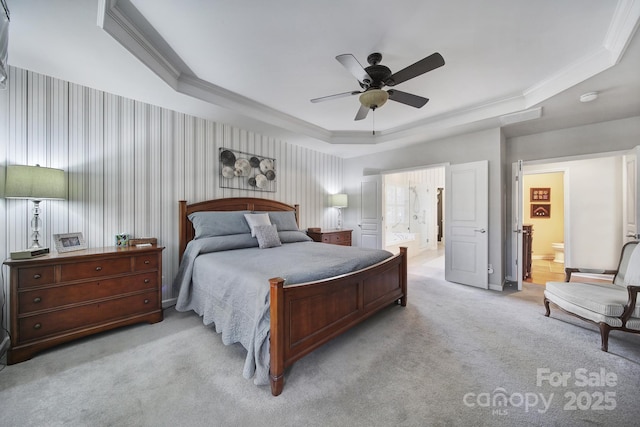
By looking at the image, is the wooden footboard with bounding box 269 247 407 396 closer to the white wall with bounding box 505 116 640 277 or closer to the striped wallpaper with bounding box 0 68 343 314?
the striped wallpaper with bounding box 0 68 343 314

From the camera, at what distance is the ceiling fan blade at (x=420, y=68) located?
1.83 metres

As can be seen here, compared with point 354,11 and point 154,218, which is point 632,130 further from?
point 154,218

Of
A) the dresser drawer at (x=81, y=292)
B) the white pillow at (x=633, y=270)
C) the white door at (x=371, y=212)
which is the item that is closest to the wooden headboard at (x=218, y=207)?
the dresser drawer at (x=81, y=292)

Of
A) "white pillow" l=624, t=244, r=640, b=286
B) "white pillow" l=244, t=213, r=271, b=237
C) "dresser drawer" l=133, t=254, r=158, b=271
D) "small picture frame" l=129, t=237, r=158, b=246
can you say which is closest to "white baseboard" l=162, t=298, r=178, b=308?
"dresser drawer" l=133, t=254, r=158, b=271

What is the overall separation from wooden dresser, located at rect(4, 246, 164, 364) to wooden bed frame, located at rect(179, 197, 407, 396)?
1.76 m

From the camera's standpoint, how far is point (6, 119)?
2.19 meters

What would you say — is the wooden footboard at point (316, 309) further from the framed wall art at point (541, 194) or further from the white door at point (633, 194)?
the framed wall art at point (541, 194)

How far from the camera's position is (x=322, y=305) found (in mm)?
1974

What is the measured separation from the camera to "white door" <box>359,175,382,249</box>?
5.21 metres

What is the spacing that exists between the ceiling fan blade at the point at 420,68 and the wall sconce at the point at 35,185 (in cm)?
314

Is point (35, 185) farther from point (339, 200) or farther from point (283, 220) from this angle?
point (339, 200)

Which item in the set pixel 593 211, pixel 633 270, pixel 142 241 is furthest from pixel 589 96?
pixel 142 241

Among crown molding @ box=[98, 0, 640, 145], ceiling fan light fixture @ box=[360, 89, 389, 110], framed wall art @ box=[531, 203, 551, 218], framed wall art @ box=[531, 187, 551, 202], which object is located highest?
crown molding @ box=[98, 0, 640, 145]

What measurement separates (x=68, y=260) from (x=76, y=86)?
6.10 feet
